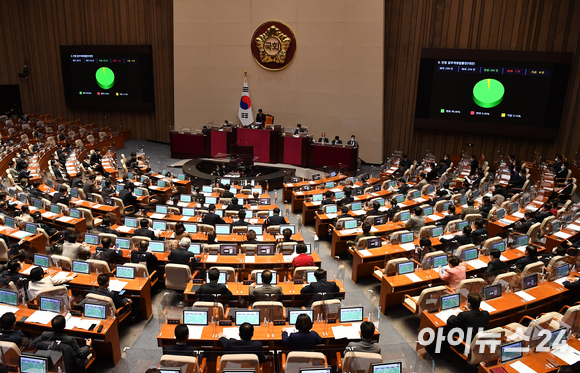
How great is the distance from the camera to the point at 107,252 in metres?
7.72

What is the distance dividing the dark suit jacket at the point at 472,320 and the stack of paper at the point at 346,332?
54.3 inches

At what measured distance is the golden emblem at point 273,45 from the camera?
1928 centimetres

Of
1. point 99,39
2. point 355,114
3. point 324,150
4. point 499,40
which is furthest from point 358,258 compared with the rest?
point 99,39

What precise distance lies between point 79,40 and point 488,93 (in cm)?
2110

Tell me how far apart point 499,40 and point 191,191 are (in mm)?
13377

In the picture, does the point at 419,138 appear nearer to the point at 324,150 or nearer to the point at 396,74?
the point at 396,74

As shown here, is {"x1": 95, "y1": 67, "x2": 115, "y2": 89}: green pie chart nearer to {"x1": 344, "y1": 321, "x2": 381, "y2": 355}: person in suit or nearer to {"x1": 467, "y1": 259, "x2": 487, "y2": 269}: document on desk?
{"x1": 467, "y1": 259, "x2": 487, "y2": 269}: document on desk

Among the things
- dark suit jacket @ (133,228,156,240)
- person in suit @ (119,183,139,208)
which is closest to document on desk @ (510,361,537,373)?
dark suit jacket @ (133,228,156,240)

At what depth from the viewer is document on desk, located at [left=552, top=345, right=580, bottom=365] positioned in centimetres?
527

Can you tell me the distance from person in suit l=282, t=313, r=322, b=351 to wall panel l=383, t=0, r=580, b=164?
15.2 metres

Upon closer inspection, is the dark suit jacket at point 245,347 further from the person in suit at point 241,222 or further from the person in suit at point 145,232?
the person in suit at point 241,222

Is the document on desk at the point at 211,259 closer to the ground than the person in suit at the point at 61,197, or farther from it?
closer to the ground

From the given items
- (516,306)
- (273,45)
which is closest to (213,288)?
(516,306)

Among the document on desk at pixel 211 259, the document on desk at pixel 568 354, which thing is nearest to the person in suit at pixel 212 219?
the document on desk at pixel 211 259
